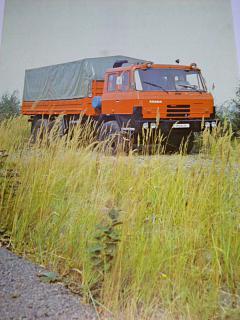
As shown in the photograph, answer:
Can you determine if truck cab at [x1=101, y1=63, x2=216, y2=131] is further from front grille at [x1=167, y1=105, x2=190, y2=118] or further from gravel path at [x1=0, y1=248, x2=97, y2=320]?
gravel path at [x1=0, y1=248, x2=97, y2=320]

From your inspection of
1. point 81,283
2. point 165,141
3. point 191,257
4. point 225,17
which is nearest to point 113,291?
point 81,283

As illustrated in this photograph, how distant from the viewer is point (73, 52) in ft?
8.33

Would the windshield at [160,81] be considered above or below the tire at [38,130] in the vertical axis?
above

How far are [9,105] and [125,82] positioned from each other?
2252mm

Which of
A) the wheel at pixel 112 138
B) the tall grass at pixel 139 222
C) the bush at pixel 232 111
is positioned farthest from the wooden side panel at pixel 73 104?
the bush at pixel 232 111

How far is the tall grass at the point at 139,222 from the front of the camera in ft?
5.35

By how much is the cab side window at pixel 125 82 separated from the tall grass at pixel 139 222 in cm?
225

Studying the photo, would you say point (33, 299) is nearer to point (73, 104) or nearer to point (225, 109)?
point (225, 109)

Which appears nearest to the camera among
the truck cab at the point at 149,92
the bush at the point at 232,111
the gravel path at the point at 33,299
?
the gravel path at the point at 33,299

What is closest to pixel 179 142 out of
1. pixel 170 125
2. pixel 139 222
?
pixel 170 125

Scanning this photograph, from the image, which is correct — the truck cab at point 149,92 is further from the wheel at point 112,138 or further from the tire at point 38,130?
the tire at point 38,130

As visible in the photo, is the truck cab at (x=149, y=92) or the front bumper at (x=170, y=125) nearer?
the front bumper at (x=170, y=125)

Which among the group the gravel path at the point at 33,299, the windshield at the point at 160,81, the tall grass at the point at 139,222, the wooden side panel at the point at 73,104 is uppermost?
the windshield at the point at 160,81

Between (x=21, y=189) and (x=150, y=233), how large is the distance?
1.01 metres
